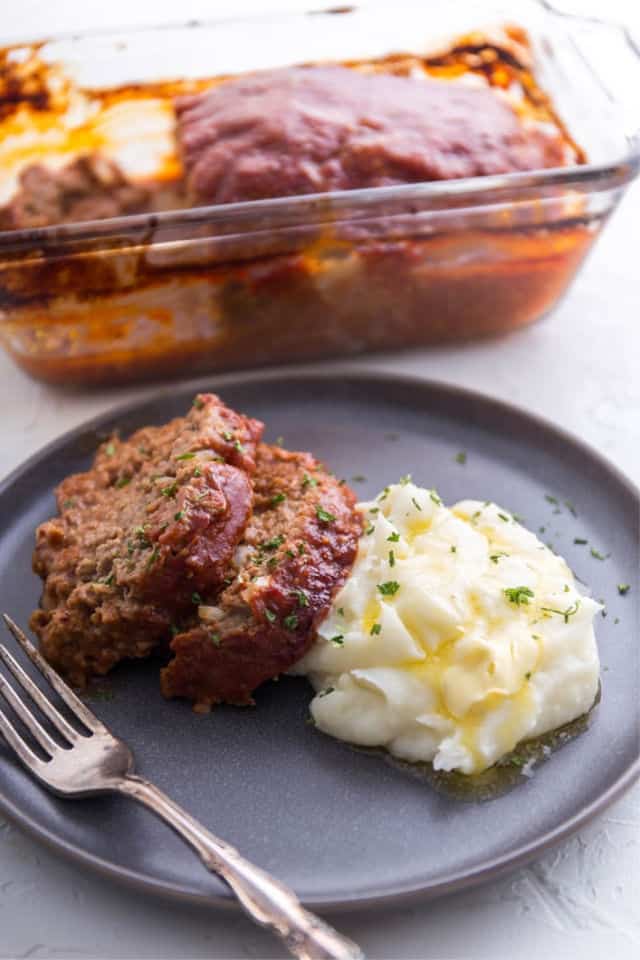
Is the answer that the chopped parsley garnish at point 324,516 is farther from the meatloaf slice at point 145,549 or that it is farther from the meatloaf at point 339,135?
the meatloaf at point 339,135

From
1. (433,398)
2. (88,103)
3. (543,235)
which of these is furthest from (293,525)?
(88,103)

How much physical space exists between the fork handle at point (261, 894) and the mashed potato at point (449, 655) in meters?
0.64

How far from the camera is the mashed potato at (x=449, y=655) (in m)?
3.46

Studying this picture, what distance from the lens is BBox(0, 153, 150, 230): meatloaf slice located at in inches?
222

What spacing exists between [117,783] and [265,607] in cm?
74

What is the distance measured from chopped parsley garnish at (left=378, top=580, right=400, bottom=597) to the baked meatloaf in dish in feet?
0.55

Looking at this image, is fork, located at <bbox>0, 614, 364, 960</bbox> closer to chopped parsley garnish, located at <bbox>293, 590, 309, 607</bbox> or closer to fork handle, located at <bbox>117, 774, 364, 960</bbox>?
fork handle, located at <bbox>117, 774, 364, 960</bbox>

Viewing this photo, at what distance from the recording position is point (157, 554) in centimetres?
365

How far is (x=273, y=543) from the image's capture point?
12.5ft

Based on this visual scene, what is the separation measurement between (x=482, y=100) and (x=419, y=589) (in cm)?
332

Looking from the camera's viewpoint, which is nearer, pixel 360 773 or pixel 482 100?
pixel 360 773

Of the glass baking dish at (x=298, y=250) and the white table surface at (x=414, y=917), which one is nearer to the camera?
the white table surface at (x=414, y=917)

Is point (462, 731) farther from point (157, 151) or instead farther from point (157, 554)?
point (157, 151)

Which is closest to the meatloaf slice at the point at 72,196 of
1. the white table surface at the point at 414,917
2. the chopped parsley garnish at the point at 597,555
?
the chopped parsley garnish at the point at 597,555
